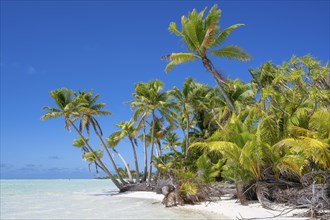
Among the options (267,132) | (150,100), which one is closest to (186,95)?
(150,100)

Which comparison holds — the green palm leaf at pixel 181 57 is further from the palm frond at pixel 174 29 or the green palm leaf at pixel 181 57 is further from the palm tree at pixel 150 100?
the palm tree at pixel 150 100

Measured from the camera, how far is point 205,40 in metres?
17.1

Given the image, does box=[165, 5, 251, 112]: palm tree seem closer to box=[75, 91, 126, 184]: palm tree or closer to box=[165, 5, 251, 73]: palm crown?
box=[165, 5, 251, 73]: palm crown

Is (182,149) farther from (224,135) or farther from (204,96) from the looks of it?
(224,135)

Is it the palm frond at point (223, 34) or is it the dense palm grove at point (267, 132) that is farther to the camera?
the palm frond at point (223, 34)

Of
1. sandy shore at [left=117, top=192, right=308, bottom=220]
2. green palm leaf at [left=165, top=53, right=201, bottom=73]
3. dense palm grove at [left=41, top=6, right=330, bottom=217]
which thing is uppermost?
green palm leaf at [left=165, top=53, right=201, bottom=73]

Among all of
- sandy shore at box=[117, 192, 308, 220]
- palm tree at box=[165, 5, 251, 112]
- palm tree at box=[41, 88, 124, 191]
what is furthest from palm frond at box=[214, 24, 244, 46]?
palm tree at box=[41, 88, 124, 191]

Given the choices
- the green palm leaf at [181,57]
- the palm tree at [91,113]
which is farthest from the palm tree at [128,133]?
the green palm leaf at [181,57]

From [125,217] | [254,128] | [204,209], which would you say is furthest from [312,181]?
[125,217]

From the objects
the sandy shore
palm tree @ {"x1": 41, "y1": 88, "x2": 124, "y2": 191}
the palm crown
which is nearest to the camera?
the sandy shore

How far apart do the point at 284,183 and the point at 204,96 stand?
56.8 feet

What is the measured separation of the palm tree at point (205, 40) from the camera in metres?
17.5

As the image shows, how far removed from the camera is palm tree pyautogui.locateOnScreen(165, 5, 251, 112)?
17516 millimetres

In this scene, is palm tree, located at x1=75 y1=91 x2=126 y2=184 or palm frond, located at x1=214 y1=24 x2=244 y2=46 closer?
palm frond, located at x1=214 y1=24 x2=244 y2=46
